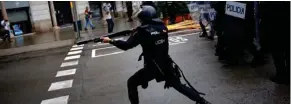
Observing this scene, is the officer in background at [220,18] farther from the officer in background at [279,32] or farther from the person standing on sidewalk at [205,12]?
the person standing on sidewalk at [205,12]

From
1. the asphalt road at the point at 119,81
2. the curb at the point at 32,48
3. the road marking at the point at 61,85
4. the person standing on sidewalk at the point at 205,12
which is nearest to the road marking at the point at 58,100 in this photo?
the asphalt road at the point at 119,81

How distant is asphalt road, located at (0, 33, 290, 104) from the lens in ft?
18.3

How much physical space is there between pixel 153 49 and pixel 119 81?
302 centimetres

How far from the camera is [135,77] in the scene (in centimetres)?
457

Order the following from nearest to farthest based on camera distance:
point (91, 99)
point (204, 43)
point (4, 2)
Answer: point (91, 99), point (204, 43), point (4, 2)

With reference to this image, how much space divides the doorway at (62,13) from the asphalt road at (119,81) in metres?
17.6

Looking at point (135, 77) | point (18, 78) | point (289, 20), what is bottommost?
point (18, 78)

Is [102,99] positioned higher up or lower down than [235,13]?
lower down

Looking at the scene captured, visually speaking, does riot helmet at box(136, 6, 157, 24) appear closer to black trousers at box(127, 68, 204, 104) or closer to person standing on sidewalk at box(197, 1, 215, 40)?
black trousers at box(127, 68, 204, 104)

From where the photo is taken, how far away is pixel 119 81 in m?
7.28

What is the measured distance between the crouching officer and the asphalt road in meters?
0.96

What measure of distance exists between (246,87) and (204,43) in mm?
5337

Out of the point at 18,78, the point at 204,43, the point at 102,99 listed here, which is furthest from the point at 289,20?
the point at 18,78

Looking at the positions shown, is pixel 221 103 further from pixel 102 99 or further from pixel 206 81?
pixel 102 99
